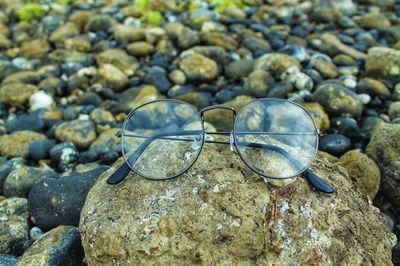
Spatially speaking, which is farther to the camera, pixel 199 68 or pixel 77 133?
pixel 199 68

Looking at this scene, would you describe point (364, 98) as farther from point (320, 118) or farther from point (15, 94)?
point (15, 94)

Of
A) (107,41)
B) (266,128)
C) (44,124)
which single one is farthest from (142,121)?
(107,41)

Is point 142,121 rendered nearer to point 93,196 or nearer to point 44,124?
point 93,196

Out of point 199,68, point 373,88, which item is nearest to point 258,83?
point 199,68

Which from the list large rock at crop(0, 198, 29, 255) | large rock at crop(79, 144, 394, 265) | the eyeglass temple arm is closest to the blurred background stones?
large rock at crop(0, 198, 29, 255)

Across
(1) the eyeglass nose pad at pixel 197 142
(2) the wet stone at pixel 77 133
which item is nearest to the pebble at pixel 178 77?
(2) the wet stone at pixel 77 133

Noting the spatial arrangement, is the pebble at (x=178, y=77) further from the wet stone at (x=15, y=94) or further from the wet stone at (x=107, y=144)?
the wet stone at (x=15, y=94)
